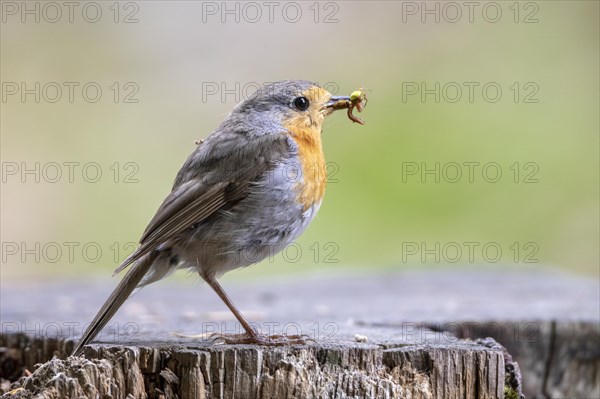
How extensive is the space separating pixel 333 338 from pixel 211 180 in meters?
0.95

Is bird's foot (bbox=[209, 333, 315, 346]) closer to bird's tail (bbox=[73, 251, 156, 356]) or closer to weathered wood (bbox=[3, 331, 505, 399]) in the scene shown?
weathered wood (bbox=[3, 331, 505, 399])

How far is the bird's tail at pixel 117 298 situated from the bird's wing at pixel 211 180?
181 mm

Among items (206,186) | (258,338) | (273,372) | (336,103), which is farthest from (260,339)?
(336,103)

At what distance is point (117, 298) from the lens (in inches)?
148

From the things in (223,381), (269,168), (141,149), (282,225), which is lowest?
(223,381)

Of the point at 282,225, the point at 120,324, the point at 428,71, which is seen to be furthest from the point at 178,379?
the point at 428,71

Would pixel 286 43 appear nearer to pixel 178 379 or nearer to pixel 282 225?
pixel 282 225

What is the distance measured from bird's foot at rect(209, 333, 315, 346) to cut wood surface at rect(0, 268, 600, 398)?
68 millimetres

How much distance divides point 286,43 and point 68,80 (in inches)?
95.5

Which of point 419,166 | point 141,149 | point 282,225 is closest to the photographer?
point 282,225

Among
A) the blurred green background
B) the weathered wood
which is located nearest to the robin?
the weathered wood

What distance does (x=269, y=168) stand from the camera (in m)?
4.17

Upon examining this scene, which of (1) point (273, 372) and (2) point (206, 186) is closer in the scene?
(1) point (273, 372)

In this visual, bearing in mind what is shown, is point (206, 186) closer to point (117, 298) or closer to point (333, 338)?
point (117, 298)
